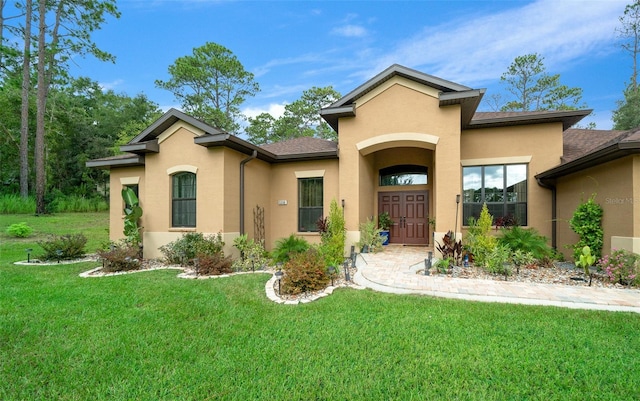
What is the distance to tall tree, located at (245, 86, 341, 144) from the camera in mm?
28798

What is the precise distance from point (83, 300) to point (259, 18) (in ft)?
39.7

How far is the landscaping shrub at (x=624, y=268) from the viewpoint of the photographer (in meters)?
6.20

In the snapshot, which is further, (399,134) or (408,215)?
(408,215)

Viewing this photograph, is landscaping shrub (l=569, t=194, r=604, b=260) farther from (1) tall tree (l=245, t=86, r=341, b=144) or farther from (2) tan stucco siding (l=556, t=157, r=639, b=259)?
(1) tall tree (l=245, t=86, r=341, b=144)

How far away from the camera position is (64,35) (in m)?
18.7

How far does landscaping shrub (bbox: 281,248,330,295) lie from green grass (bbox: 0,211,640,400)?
608 mm

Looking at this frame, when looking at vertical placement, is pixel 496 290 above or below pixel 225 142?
below

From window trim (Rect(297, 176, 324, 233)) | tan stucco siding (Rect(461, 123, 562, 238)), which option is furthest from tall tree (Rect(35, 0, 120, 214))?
tan stucco siding (Rect(461, 123, 562, 238))

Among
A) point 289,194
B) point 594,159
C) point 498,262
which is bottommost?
point 498,262

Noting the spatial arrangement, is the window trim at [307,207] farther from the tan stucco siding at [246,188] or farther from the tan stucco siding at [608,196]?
the tan stucco siding at [608,196]

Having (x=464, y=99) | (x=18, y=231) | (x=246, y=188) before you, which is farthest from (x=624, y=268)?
(x=18, y=231)

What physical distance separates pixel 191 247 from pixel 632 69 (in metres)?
35.0

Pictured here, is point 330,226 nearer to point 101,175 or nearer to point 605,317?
point 605,317

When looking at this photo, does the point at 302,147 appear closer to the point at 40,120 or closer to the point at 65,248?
the point at 65,248
